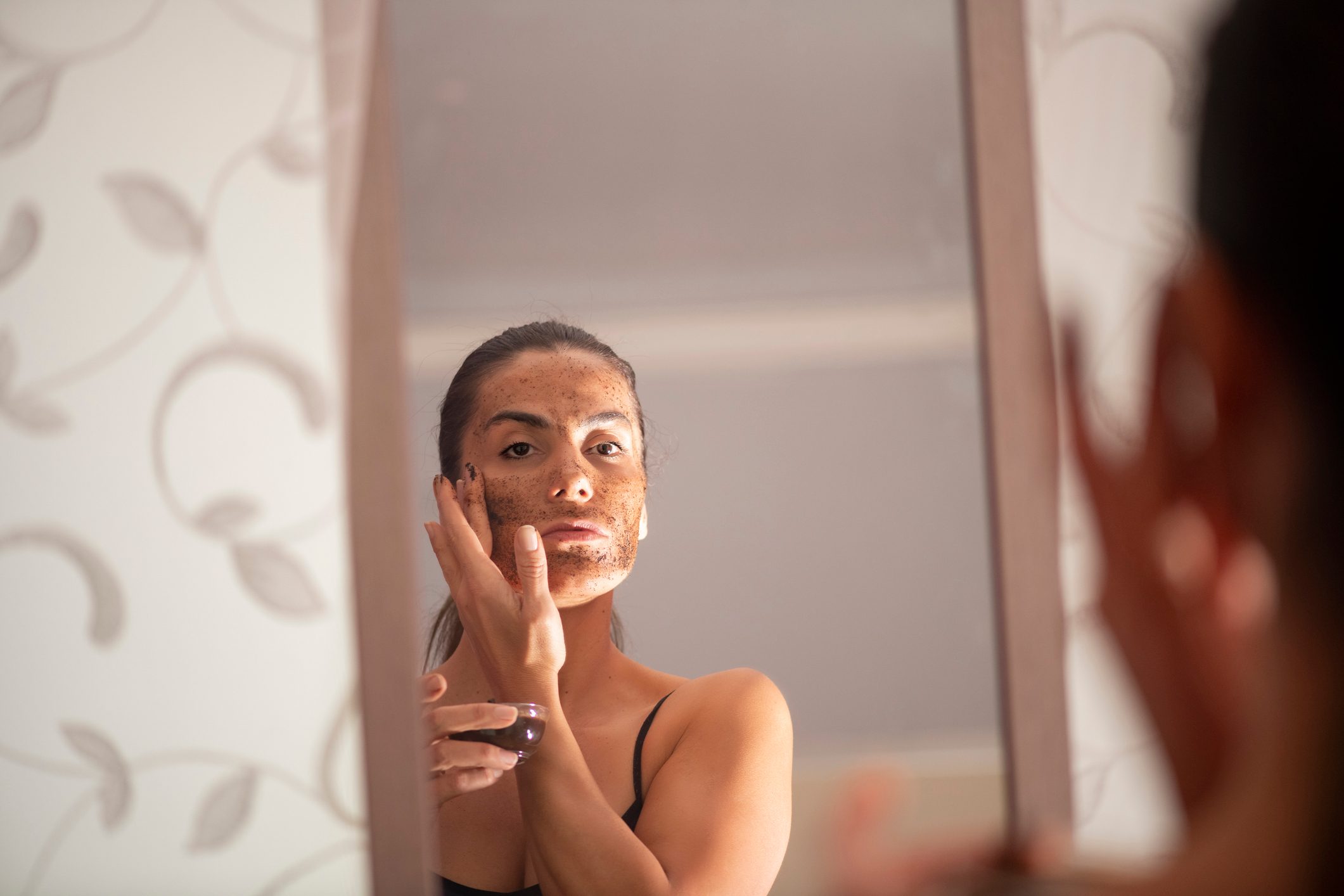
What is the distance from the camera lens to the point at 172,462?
0.67 metres

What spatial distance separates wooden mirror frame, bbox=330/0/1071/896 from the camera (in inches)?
24.7

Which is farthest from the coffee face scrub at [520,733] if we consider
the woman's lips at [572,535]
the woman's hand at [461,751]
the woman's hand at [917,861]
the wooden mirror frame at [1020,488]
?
the woman's hand at [917,861]

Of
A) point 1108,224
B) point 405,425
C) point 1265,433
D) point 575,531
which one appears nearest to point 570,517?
point 575,531

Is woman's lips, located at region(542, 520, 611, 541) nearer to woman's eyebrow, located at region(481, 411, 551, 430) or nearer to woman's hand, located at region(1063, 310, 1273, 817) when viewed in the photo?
woman's eyebrow, located at region(481, 411, 551, 430)

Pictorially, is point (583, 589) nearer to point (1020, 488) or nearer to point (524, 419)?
point (524, 419)

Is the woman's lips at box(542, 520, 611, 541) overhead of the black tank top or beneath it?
overhead

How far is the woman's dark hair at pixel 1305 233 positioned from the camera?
0.14m

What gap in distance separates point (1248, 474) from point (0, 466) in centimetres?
76

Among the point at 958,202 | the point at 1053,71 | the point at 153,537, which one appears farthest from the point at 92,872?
the point at 1053,71

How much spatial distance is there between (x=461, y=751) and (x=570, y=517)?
0.16 metres

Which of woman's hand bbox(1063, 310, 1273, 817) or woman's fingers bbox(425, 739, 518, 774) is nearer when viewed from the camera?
woman's hand bbox(1063, 310, 1273, 817)

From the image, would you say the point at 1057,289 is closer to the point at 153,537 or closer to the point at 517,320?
the point at 517,320

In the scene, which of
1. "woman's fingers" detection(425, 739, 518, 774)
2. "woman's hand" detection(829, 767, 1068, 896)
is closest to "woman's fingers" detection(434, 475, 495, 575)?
"woman's fingers" detection(425, 739, 518, 774)

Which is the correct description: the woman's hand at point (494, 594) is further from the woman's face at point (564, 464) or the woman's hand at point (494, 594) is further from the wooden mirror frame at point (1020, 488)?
the wooden mirror frame at point (1020, 488)
